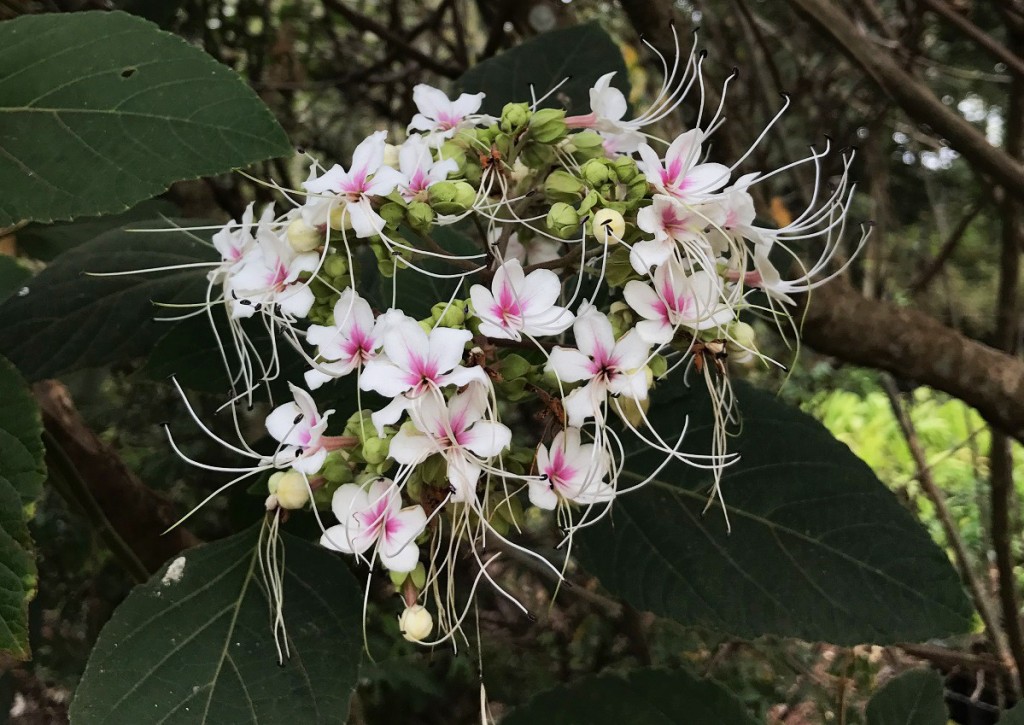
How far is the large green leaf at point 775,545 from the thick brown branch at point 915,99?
0.78ft

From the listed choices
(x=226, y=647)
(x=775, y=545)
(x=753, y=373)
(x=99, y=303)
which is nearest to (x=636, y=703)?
(x=775, y=545)

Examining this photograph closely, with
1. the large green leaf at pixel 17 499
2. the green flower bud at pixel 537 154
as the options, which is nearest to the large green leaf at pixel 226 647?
the large green leaf at pixel 17 499

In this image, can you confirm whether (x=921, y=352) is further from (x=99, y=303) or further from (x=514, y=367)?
(x=99, y=303)

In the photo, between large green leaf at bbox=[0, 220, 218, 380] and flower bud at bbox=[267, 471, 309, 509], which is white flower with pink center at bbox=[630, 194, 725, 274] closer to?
flower bud at bbox=[267, 471, 309, 509]

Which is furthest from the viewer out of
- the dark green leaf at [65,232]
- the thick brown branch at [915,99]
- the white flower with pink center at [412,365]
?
the dark green leaf at [65,232]

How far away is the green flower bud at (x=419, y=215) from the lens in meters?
0.33

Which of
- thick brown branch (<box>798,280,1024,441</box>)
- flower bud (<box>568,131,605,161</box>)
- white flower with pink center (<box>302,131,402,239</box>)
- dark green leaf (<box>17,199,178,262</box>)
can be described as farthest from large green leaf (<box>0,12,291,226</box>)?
thick brown branch (<box>798,280,1024,441</box>)

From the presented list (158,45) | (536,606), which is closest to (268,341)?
(158,45)

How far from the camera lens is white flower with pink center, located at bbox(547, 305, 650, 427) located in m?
0.30

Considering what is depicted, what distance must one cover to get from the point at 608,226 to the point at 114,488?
434 millimetres

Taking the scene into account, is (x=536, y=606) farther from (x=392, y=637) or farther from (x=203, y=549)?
(x=203, y=549)

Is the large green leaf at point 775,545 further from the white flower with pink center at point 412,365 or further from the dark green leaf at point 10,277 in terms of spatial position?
the dark green leaf at point 10,277

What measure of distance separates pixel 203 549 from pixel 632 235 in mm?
302

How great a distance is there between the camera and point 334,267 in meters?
0.35
